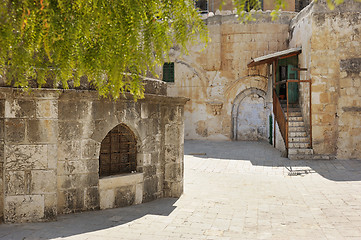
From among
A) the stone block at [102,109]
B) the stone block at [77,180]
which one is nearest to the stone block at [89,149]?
the stone block at [77,180]

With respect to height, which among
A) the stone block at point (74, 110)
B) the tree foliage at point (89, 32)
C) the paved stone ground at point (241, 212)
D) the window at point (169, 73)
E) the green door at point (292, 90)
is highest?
the window at point (169, 73)

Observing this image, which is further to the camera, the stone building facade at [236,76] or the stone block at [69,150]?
the stone building facade at [236,76]

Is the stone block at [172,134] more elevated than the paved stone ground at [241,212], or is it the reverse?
the stone block at [172,134]

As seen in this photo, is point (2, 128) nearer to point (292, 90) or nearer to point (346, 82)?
point (346, 82)

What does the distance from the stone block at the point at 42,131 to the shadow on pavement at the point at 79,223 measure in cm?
127

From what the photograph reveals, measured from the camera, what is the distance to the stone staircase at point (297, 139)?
39.2 feet

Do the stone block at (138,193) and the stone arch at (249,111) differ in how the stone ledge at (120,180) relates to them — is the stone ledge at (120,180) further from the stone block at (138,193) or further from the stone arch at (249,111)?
the stone arch at (249,111)

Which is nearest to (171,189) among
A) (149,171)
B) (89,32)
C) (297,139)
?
(149,171)

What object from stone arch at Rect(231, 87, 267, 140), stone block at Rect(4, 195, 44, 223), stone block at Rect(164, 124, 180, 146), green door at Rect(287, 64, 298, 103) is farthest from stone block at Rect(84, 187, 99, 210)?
Answer: stone arch at Rect(231, 87, 267, 140)

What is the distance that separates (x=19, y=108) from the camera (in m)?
5.06

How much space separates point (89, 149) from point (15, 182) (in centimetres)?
122

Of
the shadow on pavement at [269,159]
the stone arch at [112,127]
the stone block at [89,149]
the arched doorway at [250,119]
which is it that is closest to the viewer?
the stone block at [89,149]

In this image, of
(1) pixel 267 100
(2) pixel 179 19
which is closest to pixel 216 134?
(1) pixel 267 100

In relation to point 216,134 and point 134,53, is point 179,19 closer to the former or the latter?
point 134,53
